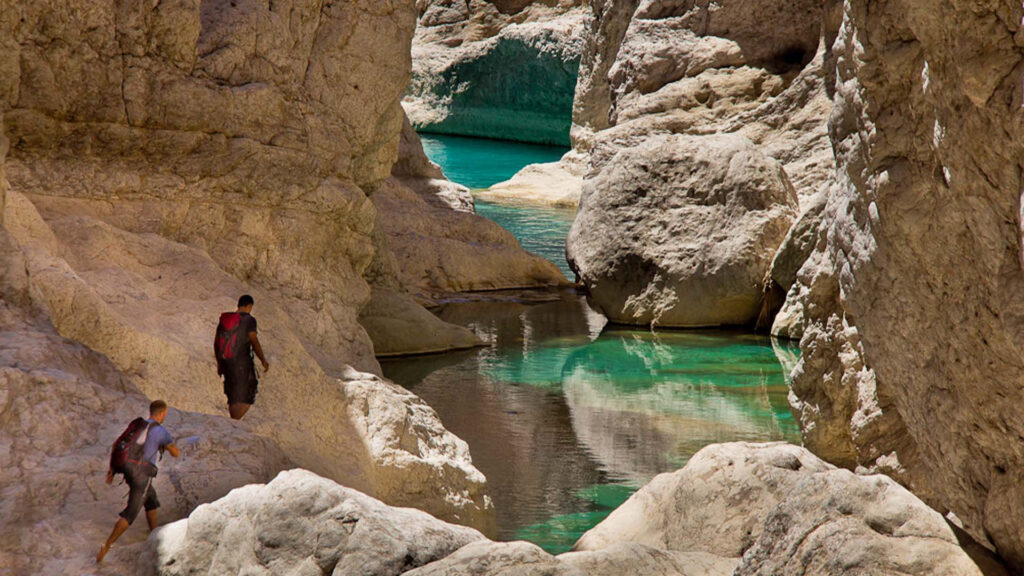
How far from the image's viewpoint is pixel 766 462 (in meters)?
5.83

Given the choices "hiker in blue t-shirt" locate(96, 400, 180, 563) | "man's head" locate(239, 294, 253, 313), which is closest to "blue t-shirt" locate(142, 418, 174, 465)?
"hiker in blue t-shirt" locate(96, 400, 180, 563)

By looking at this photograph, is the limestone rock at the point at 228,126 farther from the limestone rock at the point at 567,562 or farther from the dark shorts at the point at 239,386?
the limestone rock at the point at 567,562

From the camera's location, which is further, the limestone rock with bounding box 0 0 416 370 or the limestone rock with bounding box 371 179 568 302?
the limestone rock with bounding box 371 179 568 302

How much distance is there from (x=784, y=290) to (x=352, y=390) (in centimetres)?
856

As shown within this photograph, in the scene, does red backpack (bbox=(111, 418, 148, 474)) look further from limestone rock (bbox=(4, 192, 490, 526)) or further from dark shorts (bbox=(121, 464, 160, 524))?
limestone rock (bbox=(4, 192, 490, 526))

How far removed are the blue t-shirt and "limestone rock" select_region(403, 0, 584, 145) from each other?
38.7 meters

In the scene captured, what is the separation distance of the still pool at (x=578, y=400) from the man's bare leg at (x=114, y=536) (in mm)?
3210

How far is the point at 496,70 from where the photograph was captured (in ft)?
148

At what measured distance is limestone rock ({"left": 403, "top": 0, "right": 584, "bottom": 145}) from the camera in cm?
4344

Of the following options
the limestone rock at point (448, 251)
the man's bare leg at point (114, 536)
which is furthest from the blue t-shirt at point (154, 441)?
the limestone rock at point (448, 251)

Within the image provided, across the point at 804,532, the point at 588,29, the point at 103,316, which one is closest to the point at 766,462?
the point at 804,532

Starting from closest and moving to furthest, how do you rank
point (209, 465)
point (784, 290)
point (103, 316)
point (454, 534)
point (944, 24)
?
point (944, 24) < point (454, 534) < point (209, 465) < point (103, 316) < point (784, 290)

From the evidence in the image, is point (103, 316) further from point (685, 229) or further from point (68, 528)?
point (685, 229)

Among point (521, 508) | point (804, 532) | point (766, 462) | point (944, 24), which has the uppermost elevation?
point (944, 24)
